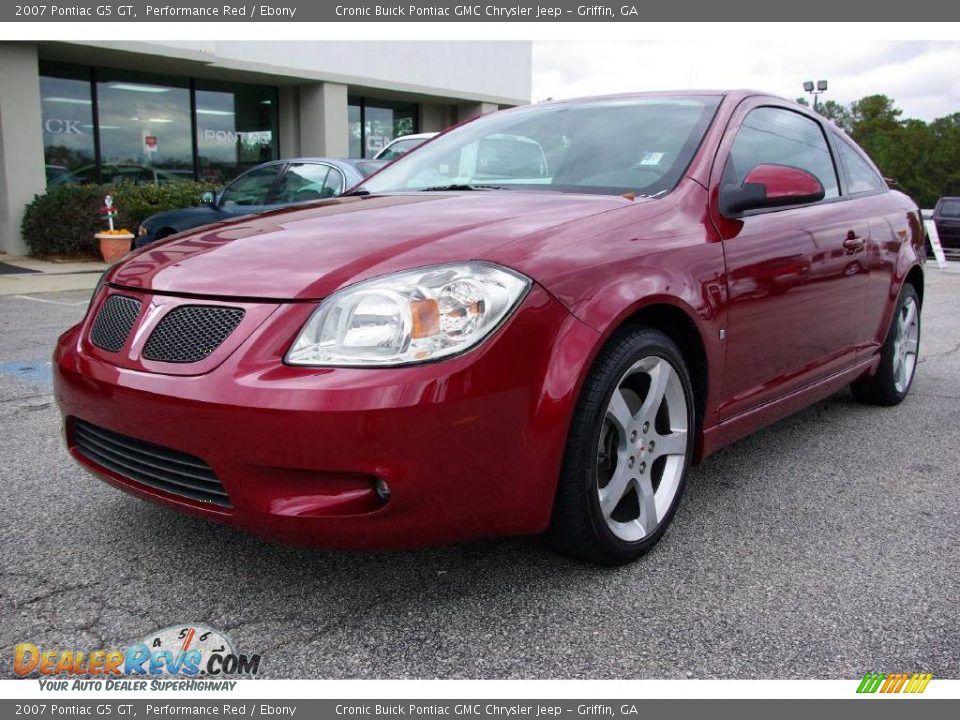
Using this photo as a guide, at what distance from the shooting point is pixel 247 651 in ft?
7.06

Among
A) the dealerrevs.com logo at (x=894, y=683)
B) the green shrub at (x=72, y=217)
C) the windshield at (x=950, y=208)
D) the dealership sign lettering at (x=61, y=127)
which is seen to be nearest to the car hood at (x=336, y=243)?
the dealerrevs.com logo at (x=894, y=683)

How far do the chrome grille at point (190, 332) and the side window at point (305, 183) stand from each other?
6.09m

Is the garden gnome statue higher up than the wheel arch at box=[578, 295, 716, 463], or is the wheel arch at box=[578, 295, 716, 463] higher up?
the garden gnome statue

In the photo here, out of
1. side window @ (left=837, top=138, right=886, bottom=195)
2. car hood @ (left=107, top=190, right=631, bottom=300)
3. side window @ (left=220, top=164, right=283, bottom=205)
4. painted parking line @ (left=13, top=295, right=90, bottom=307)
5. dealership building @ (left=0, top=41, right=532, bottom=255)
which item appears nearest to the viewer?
car hood @ (left=107, top=190, right=631, bottom=300)

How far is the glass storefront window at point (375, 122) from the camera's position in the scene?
1934 cm

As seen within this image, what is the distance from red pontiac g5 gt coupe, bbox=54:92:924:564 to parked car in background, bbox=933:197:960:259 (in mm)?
20579

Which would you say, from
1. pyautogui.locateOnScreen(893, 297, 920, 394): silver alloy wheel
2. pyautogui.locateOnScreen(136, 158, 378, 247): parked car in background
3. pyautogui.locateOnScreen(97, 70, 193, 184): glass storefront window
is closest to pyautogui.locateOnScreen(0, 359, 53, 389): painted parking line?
pyautogui.locateOnScreen(136, 158, 378, 247): parked car in background

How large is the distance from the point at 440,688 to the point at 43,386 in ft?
12.4

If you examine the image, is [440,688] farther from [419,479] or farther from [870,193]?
[870,193]

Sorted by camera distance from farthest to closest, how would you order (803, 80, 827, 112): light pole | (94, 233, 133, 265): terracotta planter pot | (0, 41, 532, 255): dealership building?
(803, 80, 827, 112): light pole < (0, 41, 532, 255): dealership building < (94, 233, 133, 265): terracotta planter pot

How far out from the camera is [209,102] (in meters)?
16.7

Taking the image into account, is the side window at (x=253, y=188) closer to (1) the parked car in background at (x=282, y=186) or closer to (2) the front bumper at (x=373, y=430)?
(1) the parked car in background at (x=282, y=186)

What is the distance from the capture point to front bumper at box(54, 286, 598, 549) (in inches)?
80.1

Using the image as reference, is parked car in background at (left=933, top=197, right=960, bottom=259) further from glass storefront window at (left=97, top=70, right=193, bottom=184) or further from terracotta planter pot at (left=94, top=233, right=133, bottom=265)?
terracotta planter pot at (left=94, top=233, right=133, bottom=265)
